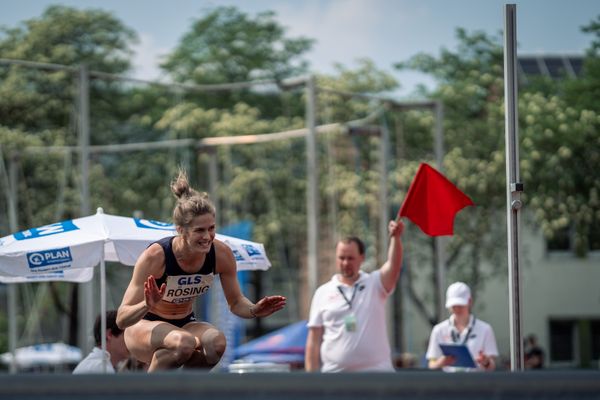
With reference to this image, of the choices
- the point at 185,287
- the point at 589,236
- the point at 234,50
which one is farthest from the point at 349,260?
the point at 234,50

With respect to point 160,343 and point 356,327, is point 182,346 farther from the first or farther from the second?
point 356,327

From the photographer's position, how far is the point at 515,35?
24.7 ft

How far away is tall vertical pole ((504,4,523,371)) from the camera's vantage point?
705 cm

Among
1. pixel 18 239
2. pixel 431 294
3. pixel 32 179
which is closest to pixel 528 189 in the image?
pixel 431 294

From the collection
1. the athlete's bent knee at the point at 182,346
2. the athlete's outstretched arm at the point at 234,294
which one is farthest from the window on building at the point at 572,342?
the athlete's bent knee at the point at 182,346

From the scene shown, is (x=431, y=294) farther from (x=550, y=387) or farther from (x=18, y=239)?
(x=550, y=387)

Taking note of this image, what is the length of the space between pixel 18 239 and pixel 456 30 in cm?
2673

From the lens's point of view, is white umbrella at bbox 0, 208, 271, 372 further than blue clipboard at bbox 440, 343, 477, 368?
No

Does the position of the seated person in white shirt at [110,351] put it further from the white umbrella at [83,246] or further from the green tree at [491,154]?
the green tree at [491,154]

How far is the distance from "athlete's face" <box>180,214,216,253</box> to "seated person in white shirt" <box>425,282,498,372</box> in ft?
12.7

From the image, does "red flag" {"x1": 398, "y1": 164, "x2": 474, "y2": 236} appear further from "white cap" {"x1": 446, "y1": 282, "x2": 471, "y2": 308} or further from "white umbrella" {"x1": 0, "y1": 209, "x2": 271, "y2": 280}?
"white cap" {"x1": 446, "y1": 282, "x2": 471, "y2": 308}

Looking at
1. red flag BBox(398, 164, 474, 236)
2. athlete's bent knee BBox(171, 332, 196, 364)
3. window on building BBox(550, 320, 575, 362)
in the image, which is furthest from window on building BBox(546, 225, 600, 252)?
athlete's bent knee BBox(171, 332, 196, 364)

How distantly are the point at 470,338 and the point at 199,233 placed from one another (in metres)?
4.22

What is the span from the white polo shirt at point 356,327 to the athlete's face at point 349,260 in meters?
0.07
